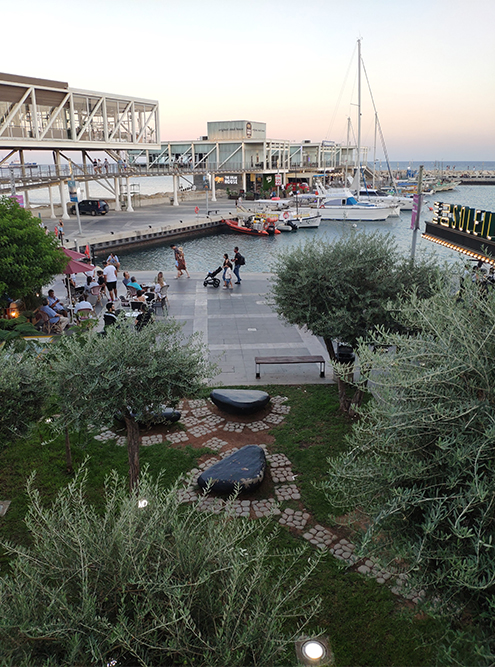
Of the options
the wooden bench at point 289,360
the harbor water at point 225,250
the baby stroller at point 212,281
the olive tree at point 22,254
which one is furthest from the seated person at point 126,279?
the harbor water at point 225,250

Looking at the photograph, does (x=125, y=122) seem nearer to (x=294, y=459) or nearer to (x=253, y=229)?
(x=253, y=229)

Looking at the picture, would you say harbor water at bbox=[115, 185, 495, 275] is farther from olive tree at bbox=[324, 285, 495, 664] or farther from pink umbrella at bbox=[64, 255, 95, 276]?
olive tree at bbox=[324, 285, 495, 664]

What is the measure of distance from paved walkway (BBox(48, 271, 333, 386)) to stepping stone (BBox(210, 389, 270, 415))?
84cm

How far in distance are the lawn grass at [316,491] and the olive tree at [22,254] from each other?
20.7 feet

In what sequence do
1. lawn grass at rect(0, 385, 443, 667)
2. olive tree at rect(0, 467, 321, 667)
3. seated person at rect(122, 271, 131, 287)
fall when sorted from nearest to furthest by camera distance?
olive tree at rect(0, 467, 321, 667)
lawn grass at rect(0, 385, 443, 667)
seated person at rect(122, 271, 131, 287)

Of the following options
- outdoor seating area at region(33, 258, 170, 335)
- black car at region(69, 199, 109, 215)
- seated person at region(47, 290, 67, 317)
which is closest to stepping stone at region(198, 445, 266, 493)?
outdoor seating area at region(33, 258, 170, 335)

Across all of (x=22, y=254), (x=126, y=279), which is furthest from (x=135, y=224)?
(x=22, y=254)

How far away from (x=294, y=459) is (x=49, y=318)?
33.4 feet

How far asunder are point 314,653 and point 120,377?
4011 millimetres

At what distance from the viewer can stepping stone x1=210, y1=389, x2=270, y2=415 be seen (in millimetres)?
10375

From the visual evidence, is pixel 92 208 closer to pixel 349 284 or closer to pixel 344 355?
pixel 344 355

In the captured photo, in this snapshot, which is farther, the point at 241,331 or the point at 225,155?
the point at 225,155

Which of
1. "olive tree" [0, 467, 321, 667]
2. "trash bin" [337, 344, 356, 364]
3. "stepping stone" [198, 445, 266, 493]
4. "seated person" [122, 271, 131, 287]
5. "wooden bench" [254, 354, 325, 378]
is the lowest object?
"stepping stone" [198, 445, 266, 493]

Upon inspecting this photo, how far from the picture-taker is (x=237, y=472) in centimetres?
800
